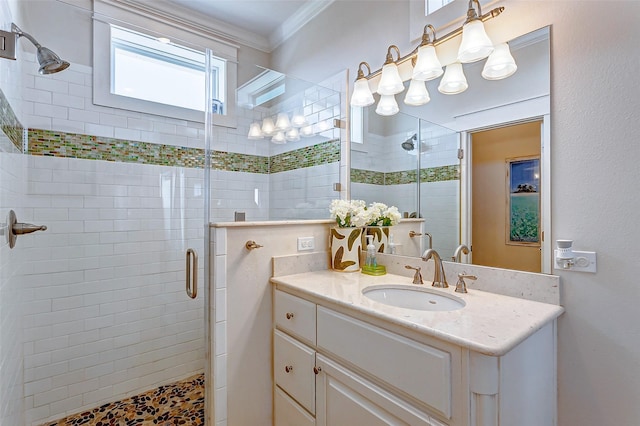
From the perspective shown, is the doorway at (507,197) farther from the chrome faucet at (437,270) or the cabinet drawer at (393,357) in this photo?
the cabinet drawer at (393,357)

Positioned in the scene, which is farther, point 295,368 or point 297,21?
point 297,21

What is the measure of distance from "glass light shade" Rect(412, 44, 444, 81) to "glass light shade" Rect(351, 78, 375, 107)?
15.6 inches

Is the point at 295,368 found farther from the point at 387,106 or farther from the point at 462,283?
the point at 387,106

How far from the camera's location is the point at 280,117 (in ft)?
8.01

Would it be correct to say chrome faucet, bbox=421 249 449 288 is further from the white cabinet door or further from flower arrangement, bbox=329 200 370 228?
the white cabinet door

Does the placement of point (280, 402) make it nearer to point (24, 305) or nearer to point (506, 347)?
point (506, 347)

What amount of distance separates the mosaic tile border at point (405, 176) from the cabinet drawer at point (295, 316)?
92 cm

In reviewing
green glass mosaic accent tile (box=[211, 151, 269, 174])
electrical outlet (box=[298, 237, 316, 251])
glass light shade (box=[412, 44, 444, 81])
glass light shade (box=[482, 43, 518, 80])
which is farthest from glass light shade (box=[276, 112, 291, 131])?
glass light shade (box=[482, 43, 518, 80])

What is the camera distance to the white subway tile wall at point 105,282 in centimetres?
184

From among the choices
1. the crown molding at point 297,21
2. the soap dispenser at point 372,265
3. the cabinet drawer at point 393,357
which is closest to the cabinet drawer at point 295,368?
the cabinet drawer at point 393,357

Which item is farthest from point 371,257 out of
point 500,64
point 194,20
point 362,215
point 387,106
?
point 194,20

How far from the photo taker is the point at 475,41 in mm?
1358

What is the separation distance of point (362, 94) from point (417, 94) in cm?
39

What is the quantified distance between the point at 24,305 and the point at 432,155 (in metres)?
2.43
